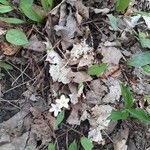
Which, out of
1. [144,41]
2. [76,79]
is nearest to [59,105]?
[76,79]

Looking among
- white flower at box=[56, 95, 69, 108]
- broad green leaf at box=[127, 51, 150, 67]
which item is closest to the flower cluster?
white flower at box=[56, 95, 69, 108]

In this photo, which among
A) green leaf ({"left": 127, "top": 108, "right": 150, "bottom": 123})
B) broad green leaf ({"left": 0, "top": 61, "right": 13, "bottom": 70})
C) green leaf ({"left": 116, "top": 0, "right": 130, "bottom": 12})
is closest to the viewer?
green leaf ({"left": 127, "top": 108, "right": 150, "bottom": 123})

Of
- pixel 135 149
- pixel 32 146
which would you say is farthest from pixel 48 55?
pixel 135 149

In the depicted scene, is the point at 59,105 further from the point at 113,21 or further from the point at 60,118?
the point at 113,21

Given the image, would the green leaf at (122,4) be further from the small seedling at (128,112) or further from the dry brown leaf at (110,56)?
the small seedling at (128,112)

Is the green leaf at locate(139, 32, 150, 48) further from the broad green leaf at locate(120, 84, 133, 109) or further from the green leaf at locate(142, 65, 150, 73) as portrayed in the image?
the broad green leaf at locate(120, 84, 133, 109)

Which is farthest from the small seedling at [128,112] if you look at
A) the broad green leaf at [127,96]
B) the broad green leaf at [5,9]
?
the broad green leaf at [5,9]

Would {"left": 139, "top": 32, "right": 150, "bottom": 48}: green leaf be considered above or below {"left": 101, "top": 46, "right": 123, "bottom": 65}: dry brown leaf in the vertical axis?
above
